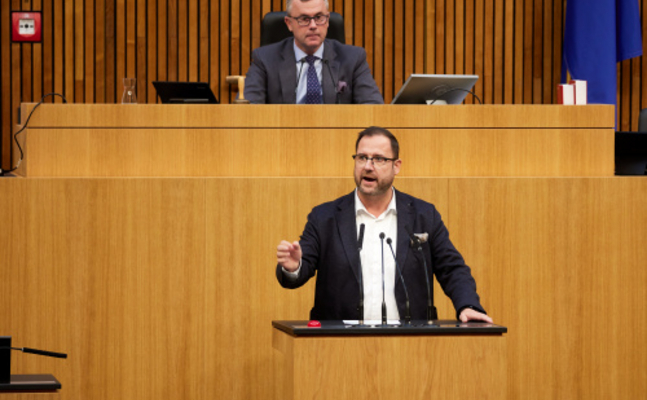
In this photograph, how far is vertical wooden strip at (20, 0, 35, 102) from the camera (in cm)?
720

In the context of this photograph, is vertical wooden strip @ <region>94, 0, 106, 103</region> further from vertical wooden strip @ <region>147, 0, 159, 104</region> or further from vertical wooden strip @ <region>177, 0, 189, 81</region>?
vertical wooden strip @ <region>177, 0, 189, 81</region>

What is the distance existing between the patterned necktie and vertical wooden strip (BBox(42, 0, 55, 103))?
2785mm

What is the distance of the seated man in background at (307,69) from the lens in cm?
514

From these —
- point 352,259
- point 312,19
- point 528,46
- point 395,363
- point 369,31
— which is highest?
point 369,31

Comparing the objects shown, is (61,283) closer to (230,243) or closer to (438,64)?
(230,243)

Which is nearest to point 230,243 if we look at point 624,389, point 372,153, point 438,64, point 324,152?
point 324,152

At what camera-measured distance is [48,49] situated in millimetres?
7223

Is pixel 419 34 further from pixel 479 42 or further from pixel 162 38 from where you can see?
pixel 162 38

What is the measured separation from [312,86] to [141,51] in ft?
8.19

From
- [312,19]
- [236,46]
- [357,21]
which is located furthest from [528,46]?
[312,19]

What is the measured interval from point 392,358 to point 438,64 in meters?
4.67

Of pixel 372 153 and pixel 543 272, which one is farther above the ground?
pixel 372 153

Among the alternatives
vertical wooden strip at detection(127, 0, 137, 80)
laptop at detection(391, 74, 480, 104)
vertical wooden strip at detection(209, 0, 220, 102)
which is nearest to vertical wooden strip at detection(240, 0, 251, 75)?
vertical wooden strip at detection(209, 0, 220, 102)

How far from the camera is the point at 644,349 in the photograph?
14.2ft
